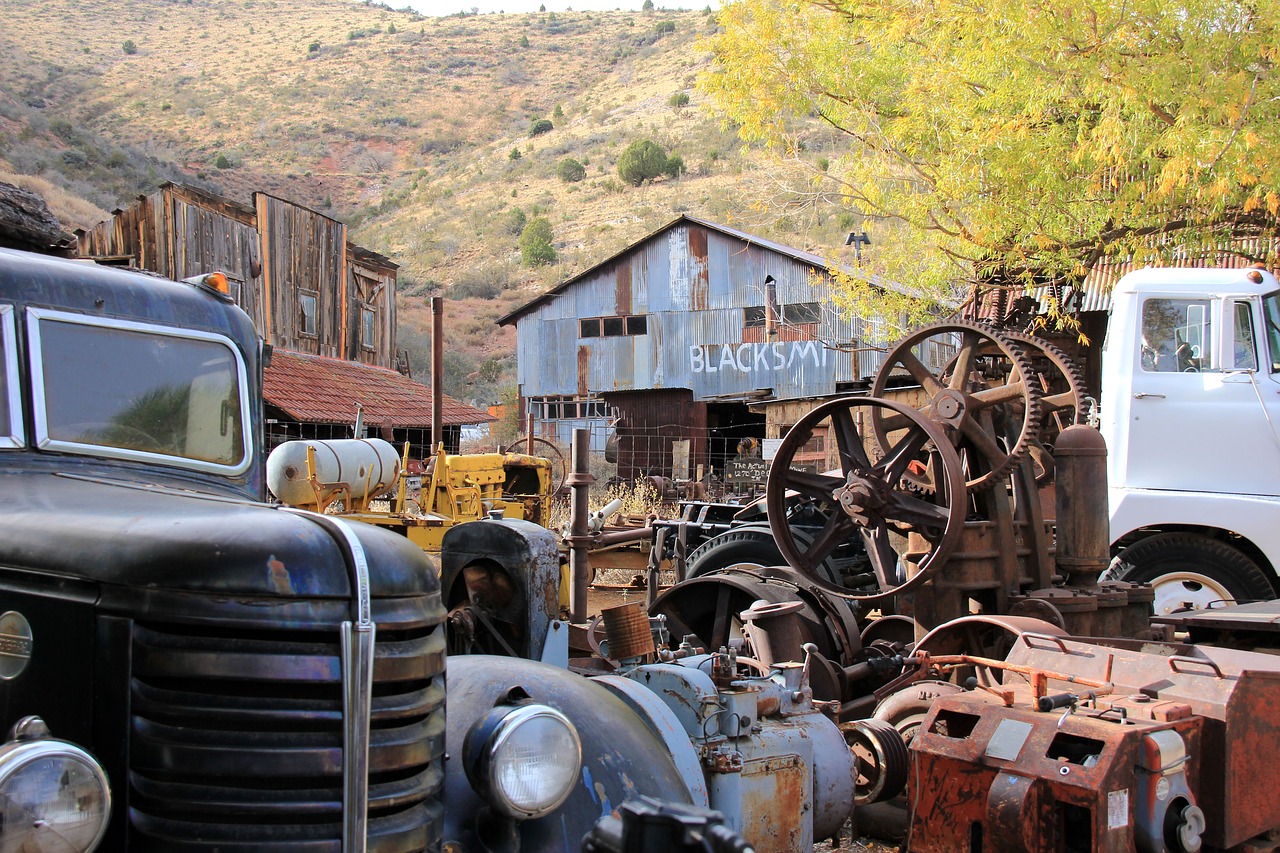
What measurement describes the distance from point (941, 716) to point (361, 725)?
3192 mm

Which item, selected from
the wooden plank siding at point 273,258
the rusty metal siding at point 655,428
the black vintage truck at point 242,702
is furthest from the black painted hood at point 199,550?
the rusty metal siding at point 655,428

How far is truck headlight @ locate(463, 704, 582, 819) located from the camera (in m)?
3.03

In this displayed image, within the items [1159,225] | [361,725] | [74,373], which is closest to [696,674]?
[361,725]

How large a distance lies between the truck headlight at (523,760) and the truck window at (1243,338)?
781cm

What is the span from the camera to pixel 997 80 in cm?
1177

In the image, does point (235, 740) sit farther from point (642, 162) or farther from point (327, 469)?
point (642, 162)

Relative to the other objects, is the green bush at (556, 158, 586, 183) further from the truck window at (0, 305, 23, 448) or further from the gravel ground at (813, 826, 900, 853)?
the truck window at (0, 305, 23, 448)

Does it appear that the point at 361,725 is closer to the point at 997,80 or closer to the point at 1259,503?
the point at 1259,503

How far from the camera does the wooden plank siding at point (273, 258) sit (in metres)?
20.8

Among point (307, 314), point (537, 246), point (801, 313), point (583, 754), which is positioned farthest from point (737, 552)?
point (537, 246)

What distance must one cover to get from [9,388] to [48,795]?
187 cm

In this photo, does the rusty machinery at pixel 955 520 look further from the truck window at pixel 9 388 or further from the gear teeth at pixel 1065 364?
the truck window at pixel 9 388

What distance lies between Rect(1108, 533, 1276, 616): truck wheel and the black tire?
8.86 ft

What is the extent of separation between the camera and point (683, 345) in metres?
30.6
